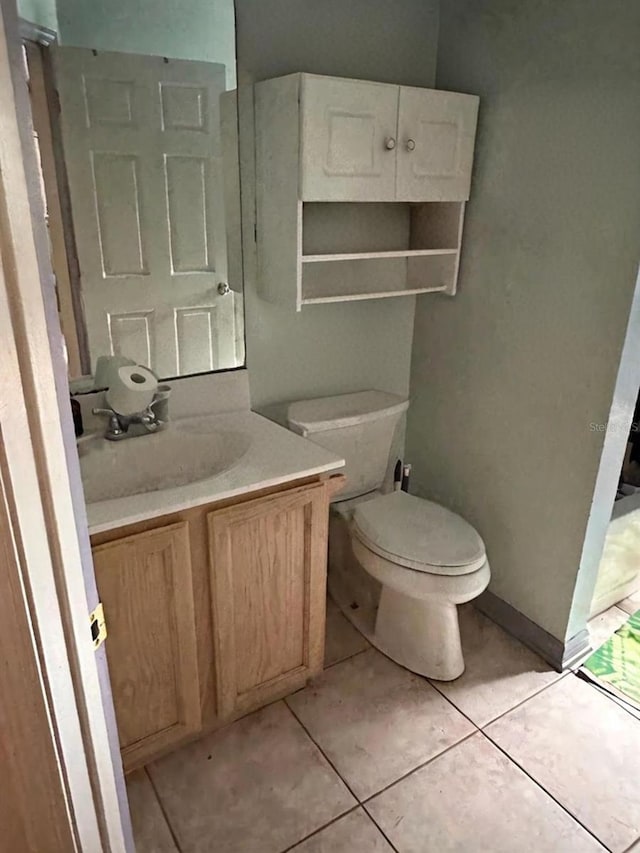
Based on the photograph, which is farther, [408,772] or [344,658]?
[344,658]

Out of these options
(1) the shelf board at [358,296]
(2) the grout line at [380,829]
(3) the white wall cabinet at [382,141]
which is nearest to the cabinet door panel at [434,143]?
(3) the white wall cabinet at [382,141]

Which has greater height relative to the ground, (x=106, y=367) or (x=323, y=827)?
(x=106, y=367)

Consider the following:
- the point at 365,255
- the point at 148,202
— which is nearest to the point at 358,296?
the point at 365,255

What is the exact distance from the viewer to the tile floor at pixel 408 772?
1479mm

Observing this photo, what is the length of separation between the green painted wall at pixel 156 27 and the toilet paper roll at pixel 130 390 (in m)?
0.81

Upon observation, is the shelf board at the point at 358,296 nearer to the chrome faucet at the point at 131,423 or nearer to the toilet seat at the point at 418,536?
the chrome faucet at the point at 131,423

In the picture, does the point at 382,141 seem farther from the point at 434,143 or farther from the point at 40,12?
the point at 40,12

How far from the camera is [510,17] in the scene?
177 cm

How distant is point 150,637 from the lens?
4.78 ft

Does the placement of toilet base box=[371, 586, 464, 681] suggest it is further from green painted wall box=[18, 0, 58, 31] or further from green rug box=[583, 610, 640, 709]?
green painted wall box=[18, 0, 58, 31]

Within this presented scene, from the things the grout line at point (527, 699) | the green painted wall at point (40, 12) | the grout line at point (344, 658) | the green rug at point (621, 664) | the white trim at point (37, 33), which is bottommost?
the grout line at point (527, 699)

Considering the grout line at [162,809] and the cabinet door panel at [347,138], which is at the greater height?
the cabinet door panel at [347,138]

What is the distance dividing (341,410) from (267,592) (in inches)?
27.7

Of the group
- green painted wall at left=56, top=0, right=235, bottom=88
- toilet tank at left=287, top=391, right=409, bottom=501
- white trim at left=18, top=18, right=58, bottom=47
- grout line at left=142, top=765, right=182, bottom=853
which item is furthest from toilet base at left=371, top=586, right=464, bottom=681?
white trim at left=18, top=18, right=58, bottom=47
